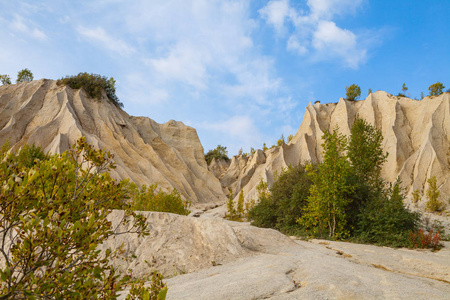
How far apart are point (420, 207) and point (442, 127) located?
11858mm

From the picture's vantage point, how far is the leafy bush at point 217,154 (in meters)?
57.9

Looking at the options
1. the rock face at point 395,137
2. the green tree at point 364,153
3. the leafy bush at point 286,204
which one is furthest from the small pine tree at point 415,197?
the leafy bush at point 286,204

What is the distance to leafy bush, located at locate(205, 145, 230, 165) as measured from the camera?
190ft

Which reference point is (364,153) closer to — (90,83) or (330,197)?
(330,197)

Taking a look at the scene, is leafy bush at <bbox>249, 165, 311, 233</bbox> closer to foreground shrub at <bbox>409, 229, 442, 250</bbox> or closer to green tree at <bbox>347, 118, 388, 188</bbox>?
green tree at <bbox>347, 118, 388, 188</bbox>

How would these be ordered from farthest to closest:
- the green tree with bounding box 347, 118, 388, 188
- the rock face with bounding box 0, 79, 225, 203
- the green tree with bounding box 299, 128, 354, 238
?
the rock face with bounding box 0, 79, 225, 203
the green tree with bounding box 347, 118, 388, 188
the green tree with bounding box 299, 128, 354, 238

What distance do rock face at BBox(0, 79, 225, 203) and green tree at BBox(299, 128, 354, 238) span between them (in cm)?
2001

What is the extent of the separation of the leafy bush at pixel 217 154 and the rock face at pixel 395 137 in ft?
59.7

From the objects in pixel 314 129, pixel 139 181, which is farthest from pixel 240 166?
pixel 139 181

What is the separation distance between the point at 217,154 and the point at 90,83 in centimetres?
2950

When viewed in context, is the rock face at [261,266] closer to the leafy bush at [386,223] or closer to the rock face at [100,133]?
the leafy bush at [386,223]

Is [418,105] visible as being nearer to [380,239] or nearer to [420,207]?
[420,207]

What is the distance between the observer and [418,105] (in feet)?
105

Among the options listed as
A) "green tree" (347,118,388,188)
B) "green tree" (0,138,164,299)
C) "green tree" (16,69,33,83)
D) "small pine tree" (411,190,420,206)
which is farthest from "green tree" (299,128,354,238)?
"green tree" (16,69,33,83)
